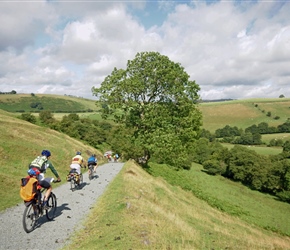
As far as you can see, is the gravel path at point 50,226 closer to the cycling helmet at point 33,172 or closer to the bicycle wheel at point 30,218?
the bicycle wheel at point 30,218

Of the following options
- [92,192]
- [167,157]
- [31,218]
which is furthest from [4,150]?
[31,218]

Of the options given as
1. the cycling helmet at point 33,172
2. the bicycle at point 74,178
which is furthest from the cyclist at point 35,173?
the bicycle at point 74,178

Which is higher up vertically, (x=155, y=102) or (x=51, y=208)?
(x=155, y=102)

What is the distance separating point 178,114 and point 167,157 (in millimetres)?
5817

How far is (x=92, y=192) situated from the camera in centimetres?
2014

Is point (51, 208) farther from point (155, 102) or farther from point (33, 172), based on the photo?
point (155, 102)

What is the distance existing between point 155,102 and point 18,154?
1776 cm

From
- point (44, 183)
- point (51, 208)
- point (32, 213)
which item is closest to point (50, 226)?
point (32, 213)

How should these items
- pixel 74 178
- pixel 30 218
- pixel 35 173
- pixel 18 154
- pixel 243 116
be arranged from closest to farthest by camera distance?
pixel 30 218 < pixel 35 173 < pixel 74 178 < pixel 18 154 < pixel 243 116

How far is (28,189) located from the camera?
428 inches

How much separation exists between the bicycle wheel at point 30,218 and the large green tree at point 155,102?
20.7 m

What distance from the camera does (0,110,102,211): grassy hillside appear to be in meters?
18.8

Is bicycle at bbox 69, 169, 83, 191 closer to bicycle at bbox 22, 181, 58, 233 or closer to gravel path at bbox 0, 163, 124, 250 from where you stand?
gravel path at bbox 0, 163, 124, 250

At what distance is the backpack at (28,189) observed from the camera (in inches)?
427
